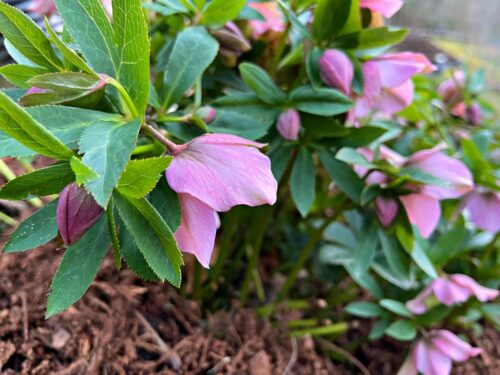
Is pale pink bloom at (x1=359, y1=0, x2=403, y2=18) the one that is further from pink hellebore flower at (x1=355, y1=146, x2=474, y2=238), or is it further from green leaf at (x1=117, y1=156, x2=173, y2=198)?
green leaf at (x1=117, y1=156, x2=173, y2=198)

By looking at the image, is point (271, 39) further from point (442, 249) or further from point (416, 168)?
point (442, 249)

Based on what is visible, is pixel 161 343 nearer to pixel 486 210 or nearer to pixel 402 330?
pixel 402 330

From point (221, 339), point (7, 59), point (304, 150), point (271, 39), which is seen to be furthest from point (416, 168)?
point (7, 59)

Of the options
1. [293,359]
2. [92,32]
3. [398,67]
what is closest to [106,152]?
[92,32]

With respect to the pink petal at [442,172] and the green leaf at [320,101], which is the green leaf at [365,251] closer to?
the pink petal at [442,172]

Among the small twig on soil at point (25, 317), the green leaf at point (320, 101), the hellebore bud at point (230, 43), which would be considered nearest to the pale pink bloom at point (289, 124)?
the green leaf at point (320, 101)
